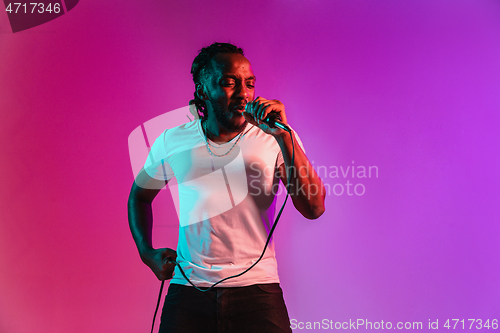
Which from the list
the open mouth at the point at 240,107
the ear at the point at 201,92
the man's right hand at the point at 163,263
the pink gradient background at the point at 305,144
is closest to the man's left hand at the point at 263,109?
the open mouth at the point at 240,107

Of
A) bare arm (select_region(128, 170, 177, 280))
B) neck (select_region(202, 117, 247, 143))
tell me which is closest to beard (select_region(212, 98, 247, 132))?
neck (select_region(202, 117, 247, 143))

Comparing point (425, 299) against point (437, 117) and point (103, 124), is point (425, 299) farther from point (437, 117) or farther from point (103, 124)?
point (103, 124)

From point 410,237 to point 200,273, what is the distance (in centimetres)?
109

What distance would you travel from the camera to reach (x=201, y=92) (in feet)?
4.19

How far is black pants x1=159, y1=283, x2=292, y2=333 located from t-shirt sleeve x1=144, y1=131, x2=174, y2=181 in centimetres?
41

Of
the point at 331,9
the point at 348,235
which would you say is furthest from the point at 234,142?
the point at 331,9

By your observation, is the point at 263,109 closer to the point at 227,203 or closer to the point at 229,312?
the point at 227,203

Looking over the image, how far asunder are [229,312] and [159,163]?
54cm

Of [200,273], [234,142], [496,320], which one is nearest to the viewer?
[200,273]

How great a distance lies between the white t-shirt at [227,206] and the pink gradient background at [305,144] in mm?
660

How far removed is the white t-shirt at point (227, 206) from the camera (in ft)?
3.41

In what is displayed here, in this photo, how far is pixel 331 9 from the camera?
70.1 inches

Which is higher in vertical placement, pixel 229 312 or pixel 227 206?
pixel 227 206

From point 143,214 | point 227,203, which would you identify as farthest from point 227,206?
point 143,214
